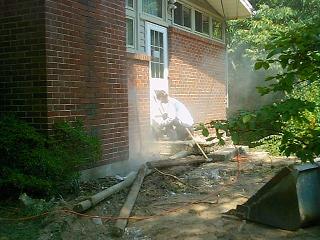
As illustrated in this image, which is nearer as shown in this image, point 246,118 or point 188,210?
point 246,118

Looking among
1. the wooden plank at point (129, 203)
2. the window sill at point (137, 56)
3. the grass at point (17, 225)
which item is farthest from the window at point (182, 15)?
the grass at point (17, 225)

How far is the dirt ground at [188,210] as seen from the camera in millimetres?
4652

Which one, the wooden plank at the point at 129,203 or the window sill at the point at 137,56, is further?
the window sill at the point at 137,56

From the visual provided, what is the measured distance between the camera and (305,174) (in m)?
4.83

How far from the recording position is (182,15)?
41.4 ft

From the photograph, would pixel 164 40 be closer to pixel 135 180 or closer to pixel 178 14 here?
pixel 178 14

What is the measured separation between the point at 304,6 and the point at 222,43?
7.78 m

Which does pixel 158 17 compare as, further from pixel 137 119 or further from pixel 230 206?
pixel 230 206

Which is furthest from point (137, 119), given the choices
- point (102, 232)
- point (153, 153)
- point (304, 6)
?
point (304, 6)

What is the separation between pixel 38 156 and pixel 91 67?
1974mm

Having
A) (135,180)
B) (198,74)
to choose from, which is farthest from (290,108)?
(198,74)

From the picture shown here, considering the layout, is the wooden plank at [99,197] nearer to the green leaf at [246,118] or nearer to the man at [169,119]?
the green leaf at [246,118]

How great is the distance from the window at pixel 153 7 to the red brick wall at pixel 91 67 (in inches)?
115

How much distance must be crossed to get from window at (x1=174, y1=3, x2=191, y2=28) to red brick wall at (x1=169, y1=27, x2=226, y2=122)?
1.13 ft
